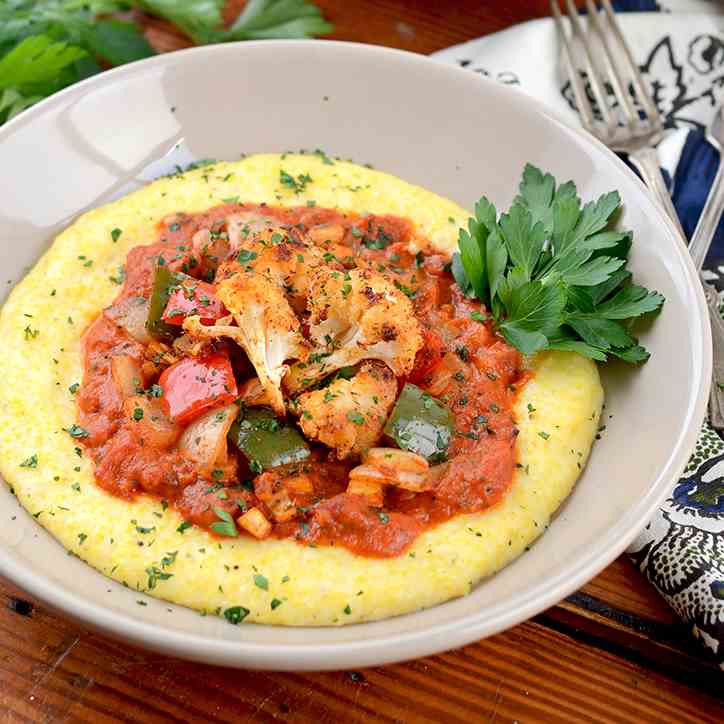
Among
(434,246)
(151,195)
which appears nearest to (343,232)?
(434,246)

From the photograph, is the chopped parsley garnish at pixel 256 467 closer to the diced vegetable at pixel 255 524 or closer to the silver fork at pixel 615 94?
the diced vegetable at pixel 255 524

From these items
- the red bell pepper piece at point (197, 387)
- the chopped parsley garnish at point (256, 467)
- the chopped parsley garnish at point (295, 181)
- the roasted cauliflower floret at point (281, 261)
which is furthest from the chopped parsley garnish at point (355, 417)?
the chopped parsley garnish at point (295, 181)

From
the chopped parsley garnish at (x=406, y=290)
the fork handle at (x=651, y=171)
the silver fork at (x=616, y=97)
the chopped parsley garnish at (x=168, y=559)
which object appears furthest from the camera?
the silver fork at (x=616, y=97)

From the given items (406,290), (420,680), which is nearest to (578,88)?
(406,290)

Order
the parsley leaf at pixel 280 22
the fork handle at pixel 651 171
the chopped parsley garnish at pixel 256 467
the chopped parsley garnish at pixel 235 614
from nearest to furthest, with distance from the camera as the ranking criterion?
the chopped parsley garnish at pixel 235 614
the chopped parsley garnish at pixel 256 467
the fork handle at pixel 651 171
the parsley leaf at pixel 280 22

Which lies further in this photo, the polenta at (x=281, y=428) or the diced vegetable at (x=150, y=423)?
the diced vegetable at (x=150, y=423)

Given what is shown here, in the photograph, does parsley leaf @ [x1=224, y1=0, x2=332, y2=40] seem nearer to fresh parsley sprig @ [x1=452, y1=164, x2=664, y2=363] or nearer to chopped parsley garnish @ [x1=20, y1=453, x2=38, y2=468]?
fresh parsley sprig @ [x1=452, y1=164, x2=664, y2=363]

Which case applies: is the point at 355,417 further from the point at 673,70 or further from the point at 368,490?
the point at 673,70
